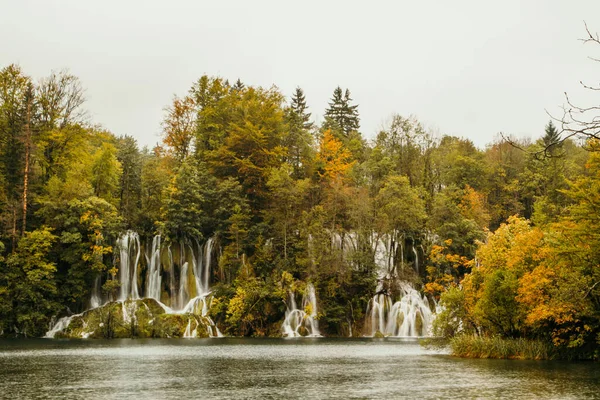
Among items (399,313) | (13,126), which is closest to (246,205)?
(399,313)

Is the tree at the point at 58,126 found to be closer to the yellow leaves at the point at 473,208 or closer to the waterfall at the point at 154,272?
the waterfall at the point at 154,272

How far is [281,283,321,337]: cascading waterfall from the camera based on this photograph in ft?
191

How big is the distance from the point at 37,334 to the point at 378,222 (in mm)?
33958

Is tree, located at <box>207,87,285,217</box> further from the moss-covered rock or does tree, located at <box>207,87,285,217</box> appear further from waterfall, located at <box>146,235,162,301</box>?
the moss-covered rock

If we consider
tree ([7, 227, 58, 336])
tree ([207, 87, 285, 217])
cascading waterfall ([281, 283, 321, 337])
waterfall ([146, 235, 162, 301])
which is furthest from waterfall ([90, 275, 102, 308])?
tree ([207, 87, 285, 217])

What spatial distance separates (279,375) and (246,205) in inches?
1618

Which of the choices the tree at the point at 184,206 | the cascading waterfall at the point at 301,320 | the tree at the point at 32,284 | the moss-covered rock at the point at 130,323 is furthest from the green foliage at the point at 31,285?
the cascading waterfall at the point at 301,320

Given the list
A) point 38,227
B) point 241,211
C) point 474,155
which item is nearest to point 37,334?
point 38,227

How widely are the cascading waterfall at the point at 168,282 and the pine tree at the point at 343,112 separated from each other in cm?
4960

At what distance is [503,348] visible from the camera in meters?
33.5

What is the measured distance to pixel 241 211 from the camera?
6619cm

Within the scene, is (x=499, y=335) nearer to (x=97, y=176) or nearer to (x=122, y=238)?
(x=122, y=238)

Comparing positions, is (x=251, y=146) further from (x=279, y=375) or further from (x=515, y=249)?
(x=279, y=375)

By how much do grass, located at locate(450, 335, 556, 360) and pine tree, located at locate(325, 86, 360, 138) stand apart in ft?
242
